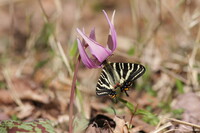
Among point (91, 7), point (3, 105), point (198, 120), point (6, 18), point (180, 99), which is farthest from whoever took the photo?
point (91, 7)

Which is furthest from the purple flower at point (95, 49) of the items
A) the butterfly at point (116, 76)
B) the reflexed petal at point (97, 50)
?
the butterfly at point (116, 76)

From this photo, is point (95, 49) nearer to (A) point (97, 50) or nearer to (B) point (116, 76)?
(A) point (97, 50)

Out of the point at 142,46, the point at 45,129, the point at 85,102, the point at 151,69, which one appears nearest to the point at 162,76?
the point at 151,69

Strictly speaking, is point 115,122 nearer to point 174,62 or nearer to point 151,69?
point 151,69

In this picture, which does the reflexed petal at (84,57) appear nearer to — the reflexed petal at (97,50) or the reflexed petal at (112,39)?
the reflexed petal at (97,50)

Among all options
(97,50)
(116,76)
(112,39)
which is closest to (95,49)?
(97,50)

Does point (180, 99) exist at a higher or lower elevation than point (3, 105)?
lower
